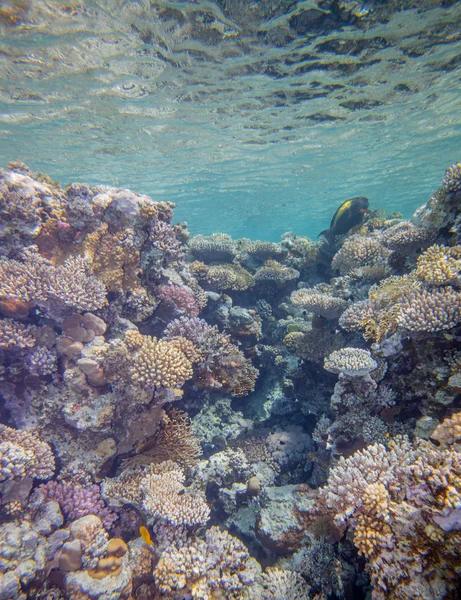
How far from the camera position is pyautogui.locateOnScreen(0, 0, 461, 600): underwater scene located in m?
3.68

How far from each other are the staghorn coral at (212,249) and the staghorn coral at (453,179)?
227 inches

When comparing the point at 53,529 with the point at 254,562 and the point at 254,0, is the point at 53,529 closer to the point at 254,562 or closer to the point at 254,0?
the point at 254,562

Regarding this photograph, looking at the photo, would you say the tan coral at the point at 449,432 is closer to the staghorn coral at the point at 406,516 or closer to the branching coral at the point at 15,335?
the staghorn coral at the point at 406,516

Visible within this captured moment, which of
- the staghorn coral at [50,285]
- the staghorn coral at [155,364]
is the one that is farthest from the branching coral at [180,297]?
the staghorn coral at [155,364]

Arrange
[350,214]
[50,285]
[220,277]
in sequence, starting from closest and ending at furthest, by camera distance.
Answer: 1. [50,285]
2. [220,277]
3. [350,214]

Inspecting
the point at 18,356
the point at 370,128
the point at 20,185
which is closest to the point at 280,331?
the point at 18,356

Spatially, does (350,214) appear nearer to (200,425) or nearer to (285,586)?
→ (200,425)

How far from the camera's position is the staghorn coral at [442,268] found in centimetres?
442

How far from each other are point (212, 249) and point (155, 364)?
5.41 meters

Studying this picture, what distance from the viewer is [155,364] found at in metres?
4.53

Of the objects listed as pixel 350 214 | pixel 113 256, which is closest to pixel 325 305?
pixel 113 256

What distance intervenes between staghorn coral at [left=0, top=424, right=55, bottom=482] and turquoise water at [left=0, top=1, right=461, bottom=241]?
10.8 meters

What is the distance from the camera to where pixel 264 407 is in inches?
278

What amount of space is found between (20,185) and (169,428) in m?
5.64
